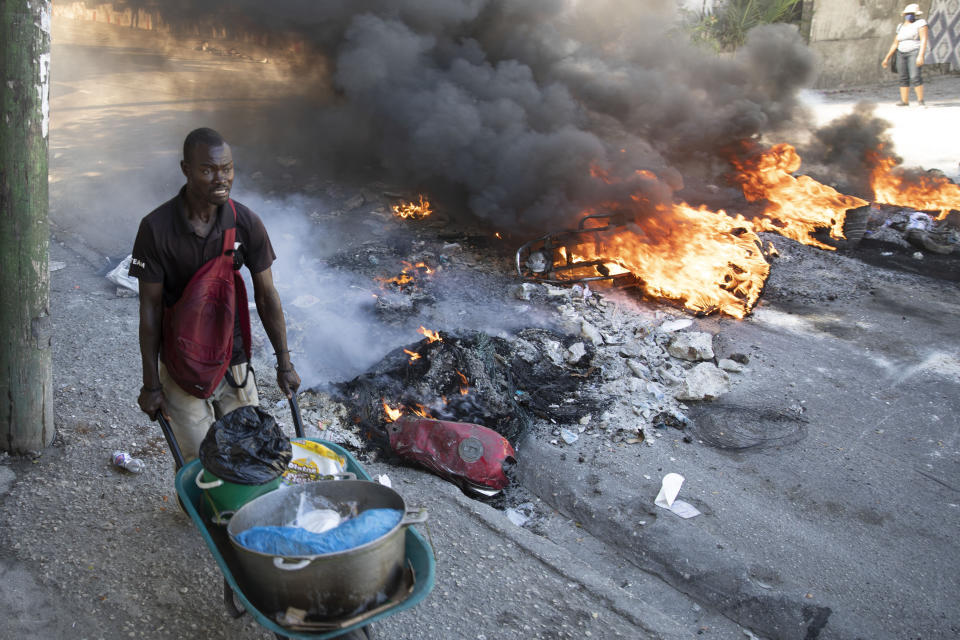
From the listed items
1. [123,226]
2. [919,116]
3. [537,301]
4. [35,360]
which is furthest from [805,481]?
[919,116]

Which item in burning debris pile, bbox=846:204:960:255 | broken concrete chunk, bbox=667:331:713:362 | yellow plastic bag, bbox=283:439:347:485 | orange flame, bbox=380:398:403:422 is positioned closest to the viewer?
yellow plastic bag, bbox=283:439:347:485

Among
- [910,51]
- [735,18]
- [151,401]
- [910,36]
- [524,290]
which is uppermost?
[735,18]

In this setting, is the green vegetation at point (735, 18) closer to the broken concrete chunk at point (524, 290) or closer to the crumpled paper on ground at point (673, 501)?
the broken concrete chunk at point (524, 290)

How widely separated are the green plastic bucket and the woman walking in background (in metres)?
14.4

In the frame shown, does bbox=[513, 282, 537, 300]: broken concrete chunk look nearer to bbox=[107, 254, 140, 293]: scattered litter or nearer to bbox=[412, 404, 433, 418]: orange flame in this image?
bbox=[412, 404, 433, 418]: orange flame

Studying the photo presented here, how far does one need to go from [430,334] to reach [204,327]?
9.75 ft

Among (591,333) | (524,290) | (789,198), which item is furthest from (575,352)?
(789,198)

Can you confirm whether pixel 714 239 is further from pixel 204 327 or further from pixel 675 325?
pixel 204 327

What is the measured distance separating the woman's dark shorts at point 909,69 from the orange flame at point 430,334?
1231 cm

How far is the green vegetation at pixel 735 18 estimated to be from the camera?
1680cm

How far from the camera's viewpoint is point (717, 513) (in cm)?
406

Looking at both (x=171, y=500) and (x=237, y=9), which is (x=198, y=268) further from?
(x=237, y=9)

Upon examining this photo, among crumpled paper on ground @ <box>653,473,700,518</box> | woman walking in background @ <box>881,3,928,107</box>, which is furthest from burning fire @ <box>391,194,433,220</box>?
woman walking in background @ <box>881,3,928,107</box>

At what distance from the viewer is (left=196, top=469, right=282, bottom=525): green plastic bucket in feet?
7.47
